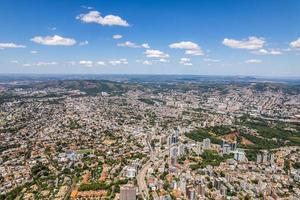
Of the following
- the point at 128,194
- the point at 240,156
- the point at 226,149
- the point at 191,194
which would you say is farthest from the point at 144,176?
the point at 226,149

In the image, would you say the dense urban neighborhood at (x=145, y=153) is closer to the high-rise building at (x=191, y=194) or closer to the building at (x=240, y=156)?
the high-rise building at (x=191, y=194)

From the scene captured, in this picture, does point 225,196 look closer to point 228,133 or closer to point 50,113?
point 228,133

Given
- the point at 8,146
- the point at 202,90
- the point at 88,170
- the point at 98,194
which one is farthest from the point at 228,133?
the point at 202,90

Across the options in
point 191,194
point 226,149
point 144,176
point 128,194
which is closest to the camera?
point 128,194

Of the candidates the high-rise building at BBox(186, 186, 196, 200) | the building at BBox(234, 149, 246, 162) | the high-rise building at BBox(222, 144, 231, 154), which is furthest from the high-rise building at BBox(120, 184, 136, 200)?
the high-rise building at BBox(222, 144, 231, 154)

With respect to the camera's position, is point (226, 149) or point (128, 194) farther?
point (226, 149)

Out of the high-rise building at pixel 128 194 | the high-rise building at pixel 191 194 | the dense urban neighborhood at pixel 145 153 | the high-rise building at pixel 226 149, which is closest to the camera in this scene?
the high-rise building at pixel 128 194

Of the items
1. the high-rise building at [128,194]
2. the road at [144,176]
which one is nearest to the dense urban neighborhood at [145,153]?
the high-rise building at [128,194]

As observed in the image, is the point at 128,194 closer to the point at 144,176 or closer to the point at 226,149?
the point at 144,176
